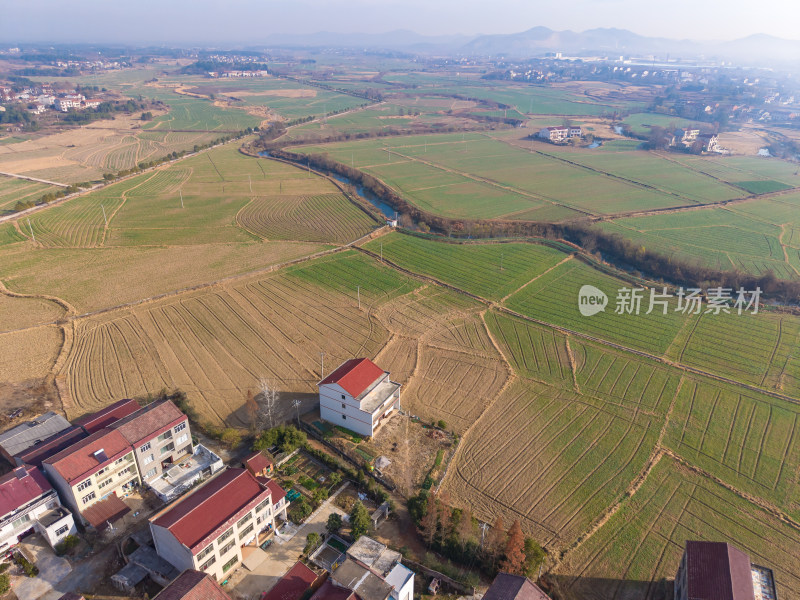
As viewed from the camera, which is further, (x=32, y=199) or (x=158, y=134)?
(x=158, y=134)

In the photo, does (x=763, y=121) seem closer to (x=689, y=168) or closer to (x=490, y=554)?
(x=689, y=168)

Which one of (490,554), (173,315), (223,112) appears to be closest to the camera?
(490,554)

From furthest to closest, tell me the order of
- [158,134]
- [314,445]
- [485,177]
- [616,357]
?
[158,134] < [485,177] < [616,357] < [314,445]

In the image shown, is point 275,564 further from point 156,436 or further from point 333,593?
point 156,436

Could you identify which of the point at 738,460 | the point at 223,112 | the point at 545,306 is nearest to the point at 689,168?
the point at 545,306

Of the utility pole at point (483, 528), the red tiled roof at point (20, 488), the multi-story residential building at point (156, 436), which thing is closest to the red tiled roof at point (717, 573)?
the utility pole at point (483, 528)
